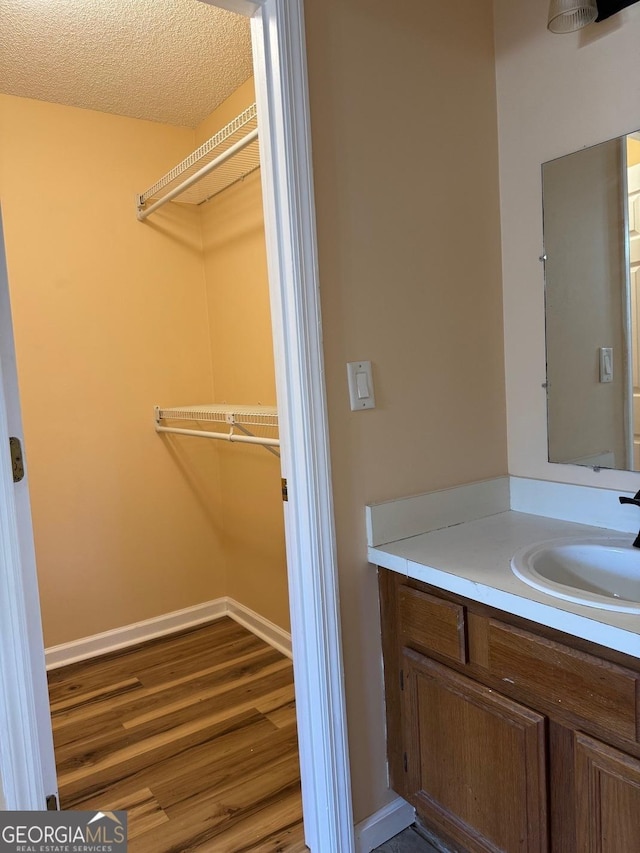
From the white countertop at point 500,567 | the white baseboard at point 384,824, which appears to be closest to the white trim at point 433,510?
the white countertop at point 500,567

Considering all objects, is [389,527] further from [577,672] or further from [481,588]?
[577,672]

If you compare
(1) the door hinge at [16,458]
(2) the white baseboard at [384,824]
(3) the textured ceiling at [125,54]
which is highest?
(3) the textured ceiling at [125,54]

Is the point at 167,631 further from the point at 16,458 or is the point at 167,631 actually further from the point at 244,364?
the point at 16,458

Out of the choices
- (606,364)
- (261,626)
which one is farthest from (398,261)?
(261,626)

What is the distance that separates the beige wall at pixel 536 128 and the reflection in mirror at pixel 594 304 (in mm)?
34

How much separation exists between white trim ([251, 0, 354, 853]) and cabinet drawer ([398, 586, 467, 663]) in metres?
0.18

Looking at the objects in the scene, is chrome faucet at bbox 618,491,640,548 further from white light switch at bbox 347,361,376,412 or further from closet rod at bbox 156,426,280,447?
closet rod at bbox 156,426,280,447

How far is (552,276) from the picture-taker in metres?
1.68

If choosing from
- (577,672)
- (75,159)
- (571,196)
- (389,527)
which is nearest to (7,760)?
(389,527)

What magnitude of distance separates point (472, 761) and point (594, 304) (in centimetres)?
120

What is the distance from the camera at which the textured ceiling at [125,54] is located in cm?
194

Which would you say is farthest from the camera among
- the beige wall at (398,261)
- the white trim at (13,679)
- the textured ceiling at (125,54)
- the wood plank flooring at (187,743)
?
the textured ceiling at (125,54)

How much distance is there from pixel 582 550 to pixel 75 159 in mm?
2593

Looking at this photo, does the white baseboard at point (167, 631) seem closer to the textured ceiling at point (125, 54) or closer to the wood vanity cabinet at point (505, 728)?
the wood vanity cabinet at point (505, 728)
